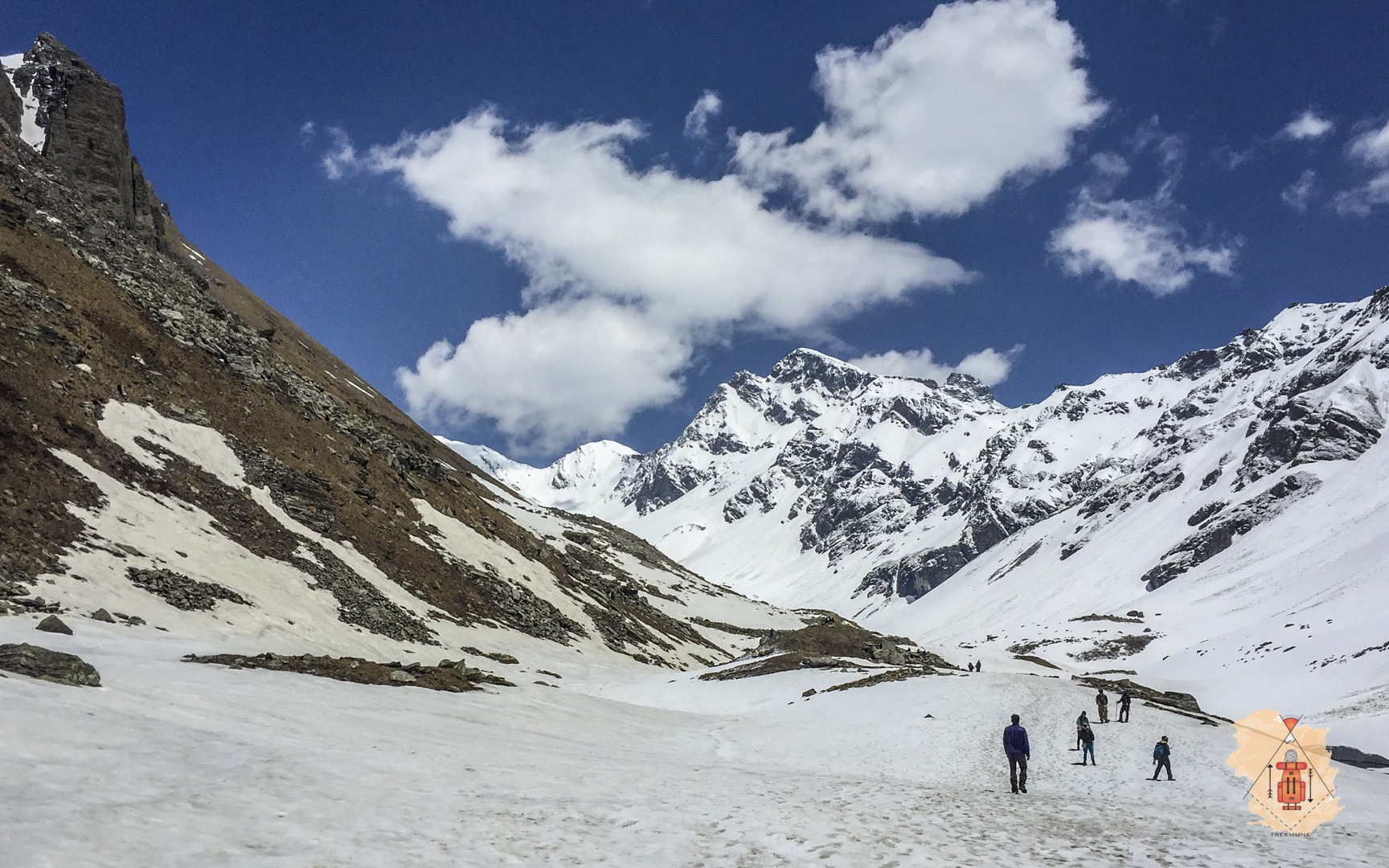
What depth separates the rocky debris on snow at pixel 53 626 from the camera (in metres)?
22.2

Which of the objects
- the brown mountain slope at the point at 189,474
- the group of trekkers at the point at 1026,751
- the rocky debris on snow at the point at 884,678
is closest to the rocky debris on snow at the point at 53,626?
the brown mountain slope at the point at 189,474

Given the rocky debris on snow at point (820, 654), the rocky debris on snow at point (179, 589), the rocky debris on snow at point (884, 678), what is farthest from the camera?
the rocky debris on snow at point (820, 654)

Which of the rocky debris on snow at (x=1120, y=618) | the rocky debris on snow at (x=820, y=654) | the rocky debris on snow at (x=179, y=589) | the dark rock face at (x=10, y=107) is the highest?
the dark rock face at (x=10, y=107)

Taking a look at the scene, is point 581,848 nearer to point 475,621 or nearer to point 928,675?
point 928,675

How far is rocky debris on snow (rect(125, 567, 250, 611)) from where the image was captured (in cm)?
3120

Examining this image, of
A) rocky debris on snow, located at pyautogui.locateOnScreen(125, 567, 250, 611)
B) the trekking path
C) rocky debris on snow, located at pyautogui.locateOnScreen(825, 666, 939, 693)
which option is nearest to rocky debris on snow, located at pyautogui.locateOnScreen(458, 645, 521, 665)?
rocky debris on snow, located at pyautogui.locateOnScreen(125, 567, 250, 611)

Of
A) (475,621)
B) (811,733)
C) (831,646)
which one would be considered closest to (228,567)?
(475,621)

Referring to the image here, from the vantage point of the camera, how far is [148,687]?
1711 cm

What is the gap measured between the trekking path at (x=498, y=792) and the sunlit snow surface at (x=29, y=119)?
68.9 meters

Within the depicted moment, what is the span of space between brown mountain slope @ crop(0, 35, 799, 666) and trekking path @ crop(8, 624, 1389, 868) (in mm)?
8744

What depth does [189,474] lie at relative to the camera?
42562mm

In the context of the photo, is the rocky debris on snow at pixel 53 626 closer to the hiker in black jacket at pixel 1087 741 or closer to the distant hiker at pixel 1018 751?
the distant hiker at pixel 1018 751

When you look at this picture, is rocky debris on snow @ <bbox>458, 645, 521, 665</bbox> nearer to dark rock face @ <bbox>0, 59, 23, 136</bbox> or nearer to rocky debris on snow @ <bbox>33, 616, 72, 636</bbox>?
rocky debris on snow @ <bbox>33, 616, 72, 636</bbox>

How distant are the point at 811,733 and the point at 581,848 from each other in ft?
75.1
